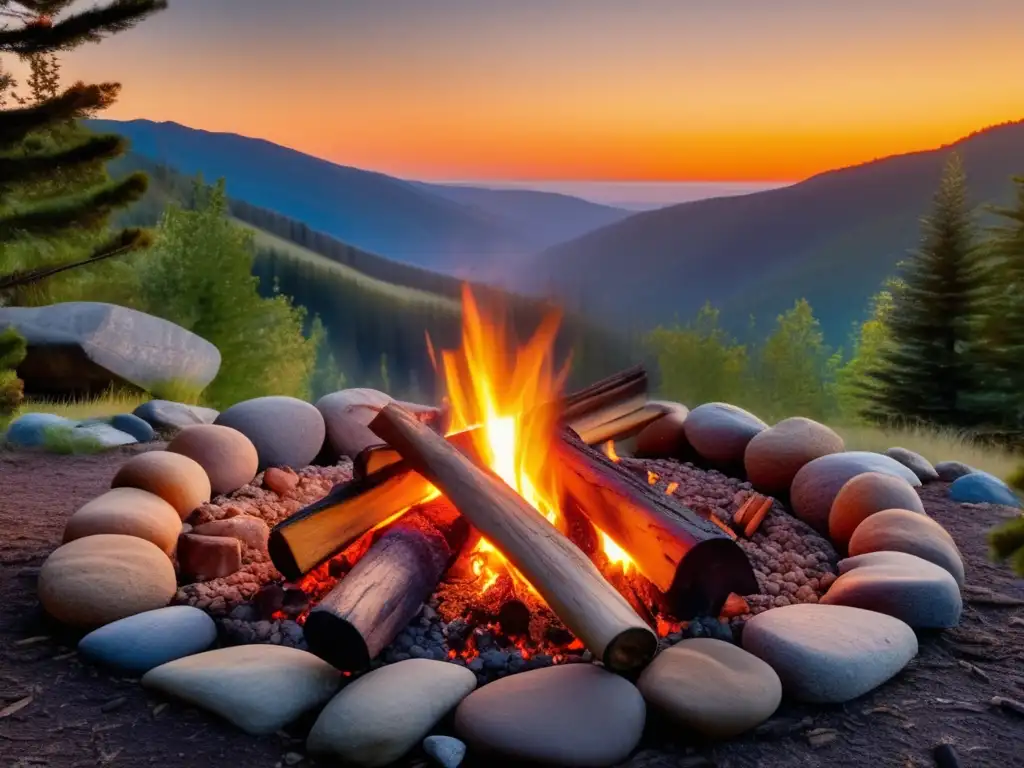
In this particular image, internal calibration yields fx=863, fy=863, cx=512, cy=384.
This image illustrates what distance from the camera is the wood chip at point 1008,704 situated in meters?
3.11

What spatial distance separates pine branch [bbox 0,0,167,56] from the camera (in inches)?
191

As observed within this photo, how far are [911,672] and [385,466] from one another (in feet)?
7.66

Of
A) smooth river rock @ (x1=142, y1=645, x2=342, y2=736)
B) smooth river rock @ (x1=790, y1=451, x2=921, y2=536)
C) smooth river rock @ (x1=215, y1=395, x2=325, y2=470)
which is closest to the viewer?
smooth river rock @ (x1=142, y1=645, x2=342, y2=736)

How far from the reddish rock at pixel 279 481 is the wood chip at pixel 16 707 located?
2.13 m

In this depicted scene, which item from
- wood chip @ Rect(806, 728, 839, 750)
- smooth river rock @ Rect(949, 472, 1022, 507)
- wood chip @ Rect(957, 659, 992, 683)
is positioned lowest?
wood chip @ Rect(806, 728, 839, 750)

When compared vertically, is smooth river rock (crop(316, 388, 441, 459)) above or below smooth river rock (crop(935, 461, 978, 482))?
above

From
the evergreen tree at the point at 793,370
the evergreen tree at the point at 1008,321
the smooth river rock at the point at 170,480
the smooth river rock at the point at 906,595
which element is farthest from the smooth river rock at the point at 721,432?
the evergreen tree at the point at 793,370

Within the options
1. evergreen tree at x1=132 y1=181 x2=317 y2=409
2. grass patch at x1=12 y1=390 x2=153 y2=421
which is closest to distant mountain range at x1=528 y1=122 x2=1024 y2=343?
evergreen tree at x1=132 y1=181 x2=317 y2=409

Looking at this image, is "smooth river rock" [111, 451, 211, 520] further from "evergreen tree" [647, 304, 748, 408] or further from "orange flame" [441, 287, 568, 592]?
"evergreen tree" [647, 304, 748, 408]

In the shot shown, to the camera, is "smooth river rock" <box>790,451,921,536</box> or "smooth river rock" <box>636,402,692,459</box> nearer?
"smooth river rock" <box>790,451,921,536</box>

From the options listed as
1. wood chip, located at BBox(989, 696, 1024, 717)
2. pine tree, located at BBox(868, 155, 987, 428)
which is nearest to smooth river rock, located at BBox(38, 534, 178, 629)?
wood chip, located at BBox(989, 696, 1024, 717)

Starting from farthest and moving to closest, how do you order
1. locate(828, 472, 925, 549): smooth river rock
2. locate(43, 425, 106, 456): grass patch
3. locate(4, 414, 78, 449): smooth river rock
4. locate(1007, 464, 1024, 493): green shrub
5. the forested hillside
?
the forested hillside → locate(4, 414, 78, 449): smooth river rock → locate(43, 425, 106, 456): grass patch → locate(828, 472, 925, 549): smooth river rock → locate(1007, 464, 1024, 493): green shrub

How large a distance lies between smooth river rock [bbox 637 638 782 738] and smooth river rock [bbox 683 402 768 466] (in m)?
2.77

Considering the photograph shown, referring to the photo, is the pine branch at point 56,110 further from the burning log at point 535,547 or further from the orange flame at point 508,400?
the burning log at point 535,547
